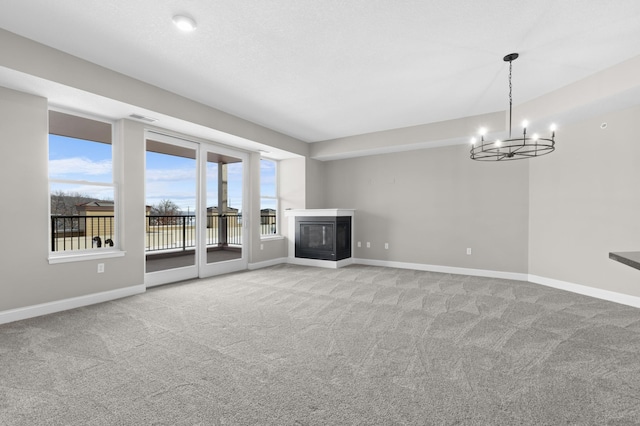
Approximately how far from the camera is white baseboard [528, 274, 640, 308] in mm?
3768

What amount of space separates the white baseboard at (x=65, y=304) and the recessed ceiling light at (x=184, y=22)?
335 centimetres

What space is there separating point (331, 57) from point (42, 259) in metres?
3.95

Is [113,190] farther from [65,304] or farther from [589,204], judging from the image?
[589,204]

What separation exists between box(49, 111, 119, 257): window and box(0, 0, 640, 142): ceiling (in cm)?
114

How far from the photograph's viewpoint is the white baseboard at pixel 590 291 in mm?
3768

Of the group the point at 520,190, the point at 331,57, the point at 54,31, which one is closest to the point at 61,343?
the point at 54,31

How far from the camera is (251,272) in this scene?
574 cm

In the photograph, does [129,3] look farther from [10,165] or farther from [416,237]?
[416,237]

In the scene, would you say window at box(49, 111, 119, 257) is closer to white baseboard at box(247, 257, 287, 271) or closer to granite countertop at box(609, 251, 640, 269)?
white baseboard at box(247, 257, 287, 271)

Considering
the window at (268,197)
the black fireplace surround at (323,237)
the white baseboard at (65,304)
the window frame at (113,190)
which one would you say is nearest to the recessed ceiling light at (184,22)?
the window frame at (113,190)

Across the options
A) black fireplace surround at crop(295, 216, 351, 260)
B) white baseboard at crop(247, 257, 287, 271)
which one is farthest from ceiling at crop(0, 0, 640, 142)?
white baseboard at crop(247, 257, 287, 271)

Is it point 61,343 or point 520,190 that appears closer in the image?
point 61,343

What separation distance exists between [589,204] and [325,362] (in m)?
4.50

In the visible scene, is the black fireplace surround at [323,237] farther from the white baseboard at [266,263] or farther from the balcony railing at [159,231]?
the balcony railing at [159,231]
